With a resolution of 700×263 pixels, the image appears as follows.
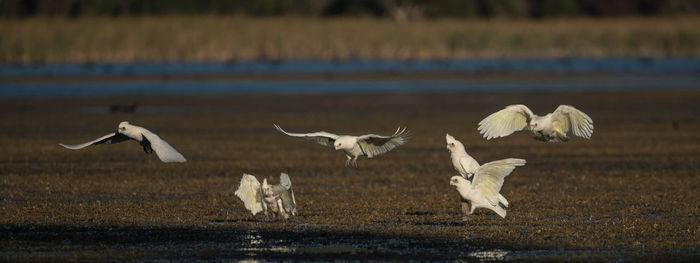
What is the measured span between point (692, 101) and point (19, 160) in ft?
68.0

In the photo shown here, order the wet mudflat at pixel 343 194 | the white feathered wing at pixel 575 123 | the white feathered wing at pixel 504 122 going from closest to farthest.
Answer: the wet mudflat at pixel 343 194, the white feathered wing at pixel 575 123, the white feathered wing at pixel 504 122

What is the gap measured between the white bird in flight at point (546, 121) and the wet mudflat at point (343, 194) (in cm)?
85

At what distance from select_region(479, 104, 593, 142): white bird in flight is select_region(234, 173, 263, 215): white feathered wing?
3046mm

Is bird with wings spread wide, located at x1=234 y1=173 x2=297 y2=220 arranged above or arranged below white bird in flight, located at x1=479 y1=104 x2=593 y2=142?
below

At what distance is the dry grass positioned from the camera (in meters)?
53.0

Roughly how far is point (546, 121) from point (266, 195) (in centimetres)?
357

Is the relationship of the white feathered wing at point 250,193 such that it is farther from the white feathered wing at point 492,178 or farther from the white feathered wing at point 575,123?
the white feathered wing at point 575,123

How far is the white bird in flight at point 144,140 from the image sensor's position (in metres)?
13.0

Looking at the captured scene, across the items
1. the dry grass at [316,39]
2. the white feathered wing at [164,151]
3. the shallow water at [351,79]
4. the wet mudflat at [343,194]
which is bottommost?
the wet mudflat at [343,194]

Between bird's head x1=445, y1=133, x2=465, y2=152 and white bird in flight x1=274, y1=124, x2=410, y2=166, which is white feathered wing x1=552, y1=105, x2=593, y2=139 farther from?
white bird in flight x1=274, y1=124, x2=410, y2=166

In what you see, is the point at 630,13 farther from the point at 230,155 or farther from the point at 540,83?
the point at 230,155

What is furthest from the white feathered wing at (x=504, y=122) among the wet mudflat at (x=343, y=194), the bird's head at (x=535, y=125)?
the wet mudflat at (x=343, y=194)

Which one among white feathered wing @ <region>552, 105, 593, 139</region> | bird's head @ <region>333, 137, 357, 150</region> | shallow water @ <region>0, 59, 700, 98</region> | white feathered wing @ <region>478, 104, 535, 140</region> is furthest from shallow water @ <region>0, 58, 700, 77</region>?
bird's head @ <region>333, 137, 357, 150</region>

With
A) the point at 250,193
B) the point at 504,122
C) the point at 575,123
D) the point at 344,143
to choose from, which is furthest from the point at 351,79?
the point at 250,193
